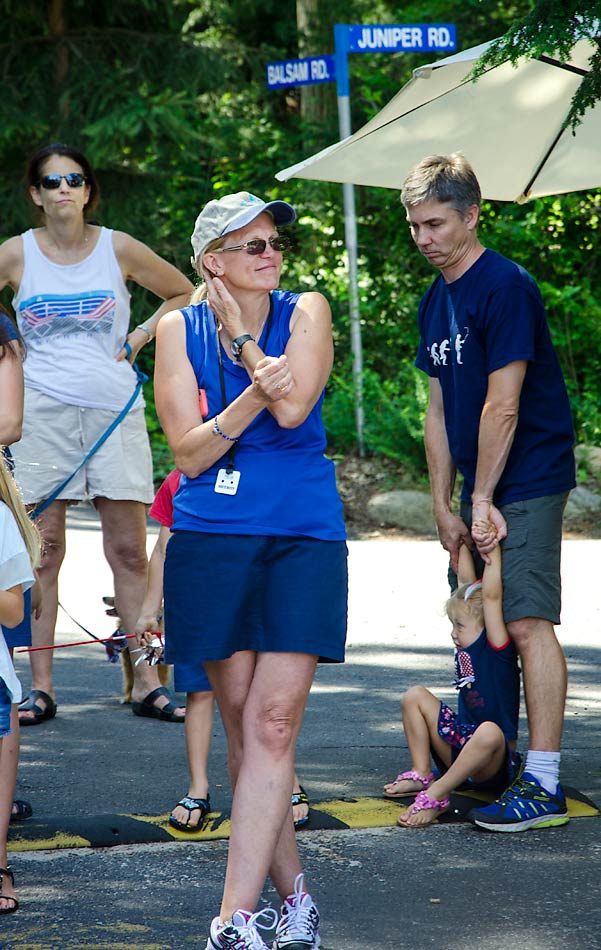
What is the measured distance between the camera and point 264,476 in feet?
11.2

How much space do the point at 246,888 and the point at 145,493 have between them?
3.03m

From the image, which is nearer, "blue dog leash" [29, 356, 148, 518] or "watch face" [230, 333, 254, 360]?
"watch face" [230, 333, 254, 360]

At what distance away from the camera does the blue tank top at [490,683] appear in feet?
15.3

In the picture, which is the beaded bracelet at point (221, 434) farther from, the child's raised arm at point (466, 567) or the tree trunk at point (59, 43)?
the tree trunk at point (59, 43)

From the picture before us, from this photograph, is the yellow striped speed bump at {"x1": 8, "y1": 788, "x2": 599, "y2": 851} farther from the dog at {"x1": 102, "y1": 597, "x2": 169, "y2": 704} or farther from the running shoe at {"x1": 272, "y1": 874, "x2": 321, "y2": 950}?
the dog at {"x1": 102, "y1": 597, "x2": 169, "y2": 704}

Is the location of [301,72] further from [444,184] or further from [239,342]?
[239,342]

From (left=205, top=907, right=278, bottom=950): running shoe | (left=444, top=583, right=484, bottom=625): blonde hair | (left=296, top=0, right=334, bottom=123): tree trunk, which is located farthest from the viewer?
(left=296, top=0, right=334, bottom=123): tree trunk

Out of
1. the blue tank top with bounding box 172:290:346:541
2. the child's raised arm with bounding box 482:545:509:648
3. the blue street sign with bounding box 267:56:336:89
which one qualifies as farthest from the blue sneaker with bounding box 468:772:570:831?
the blue street sign with bounding box 267:56:336:89

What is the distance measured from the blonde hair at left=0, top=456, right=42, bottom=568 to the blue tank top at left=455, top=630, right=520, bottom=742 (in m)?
1.65

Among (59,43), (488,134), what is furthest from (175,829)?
(59,43)

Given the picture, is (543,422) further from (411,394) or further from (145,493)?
(411,394)

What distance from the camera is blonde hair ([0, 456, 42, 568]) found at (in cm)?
375

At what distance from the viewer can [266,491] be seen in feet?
11.1

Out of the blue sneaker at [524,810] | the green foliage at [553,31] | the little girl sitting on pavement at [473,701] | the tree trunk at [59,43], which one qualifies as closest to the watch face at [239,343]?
the green foliage at [553,31]
